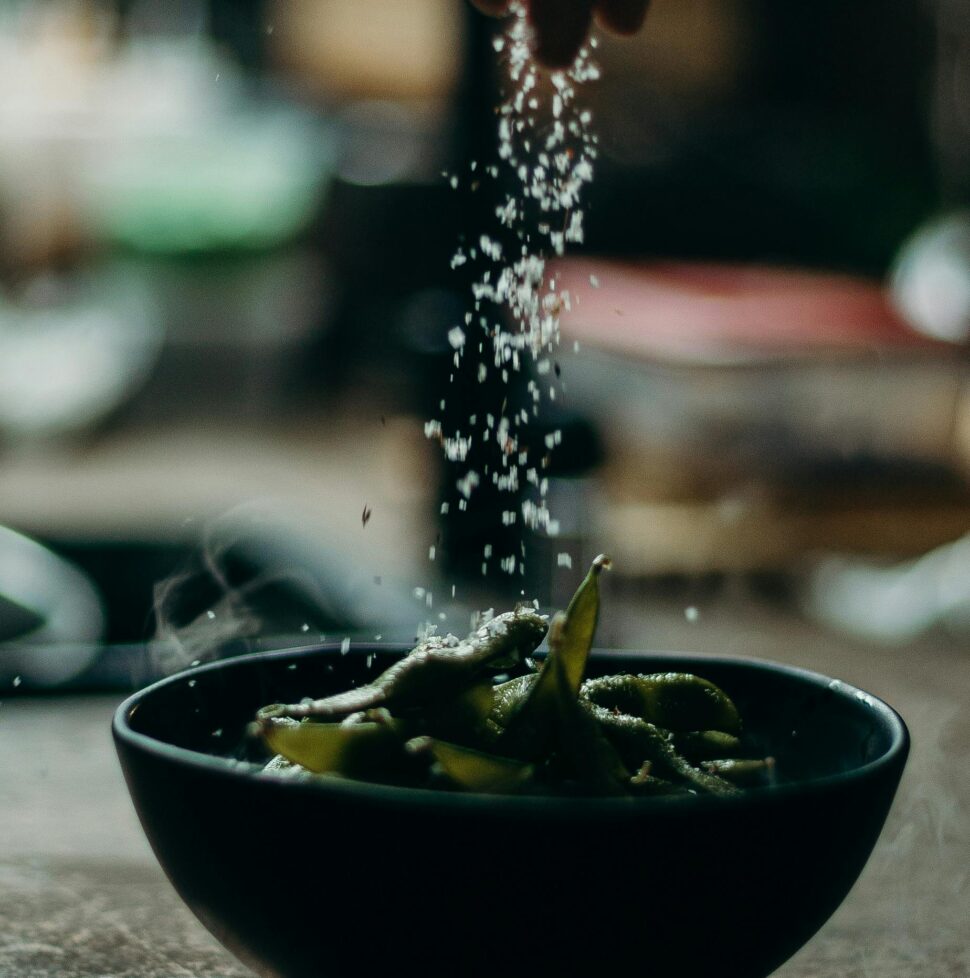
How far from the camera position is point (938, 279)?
4191 millimetres

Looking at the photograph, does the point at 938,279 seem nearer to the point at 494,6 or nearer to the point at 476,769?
the point at 494,6

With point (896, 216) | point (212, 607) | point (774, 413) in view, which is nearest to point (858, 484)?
point (774, 413)

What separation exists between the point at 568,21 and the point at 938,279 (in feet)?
12.4

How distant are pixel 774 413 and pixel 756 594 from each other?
1329 millimetres

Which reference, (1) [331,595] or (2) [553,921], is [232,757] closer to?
(2) [553,921]

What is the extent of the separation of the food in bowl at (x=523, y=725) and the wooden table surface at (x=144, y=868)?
0.33 feet

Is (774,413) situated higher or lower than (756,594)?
higher

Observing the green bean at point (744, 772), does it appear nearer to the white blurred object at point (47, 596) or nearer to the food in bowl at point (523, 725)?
the food in bowl at point (523, 725)

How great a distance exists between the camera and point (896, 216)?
4754mm

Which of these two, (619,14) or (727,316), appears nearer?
(619,14)

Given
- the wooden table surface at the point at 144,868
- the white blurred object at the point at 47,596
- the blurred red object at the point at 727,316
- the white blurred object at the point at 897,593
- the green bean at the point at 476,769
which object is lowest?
the white blurred object at the point at 897,593

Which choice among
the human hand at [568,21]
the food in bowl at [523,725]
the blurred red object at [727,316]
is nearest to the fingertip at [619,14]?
the human hand at [568,21]

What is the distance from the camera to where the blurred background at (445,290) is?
12.4 feet

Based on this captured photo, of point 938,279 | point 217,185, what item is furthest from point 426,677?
point 217,185
